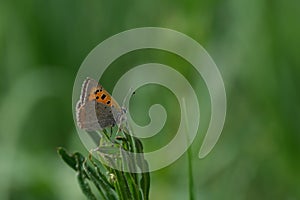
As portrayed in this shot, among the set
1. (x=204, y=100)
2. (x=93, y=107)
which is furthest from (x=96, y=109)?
(x=204, y=100)

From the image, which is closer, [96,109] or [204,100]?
[96,109]

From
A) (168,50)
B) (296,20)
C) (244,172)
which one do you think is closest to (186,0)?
(168,50)

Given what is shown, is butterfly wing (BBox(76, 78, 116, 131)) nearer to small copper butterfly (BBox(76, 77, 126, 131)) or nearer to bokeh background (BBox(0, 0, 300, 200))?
small copper butterfly (BBox(76, 77, 126, 131))

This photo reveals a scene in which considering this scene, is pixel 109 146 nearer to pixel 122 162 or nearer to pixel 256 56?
pixel 122 162

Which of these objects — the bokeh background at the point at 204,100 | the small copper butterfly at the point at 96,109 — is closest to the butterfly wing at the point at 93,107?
the small copper butterfly at the point at 96,109

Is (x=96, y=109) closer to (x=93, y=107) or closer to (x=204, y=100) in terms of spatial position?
(x=93, y=107)
